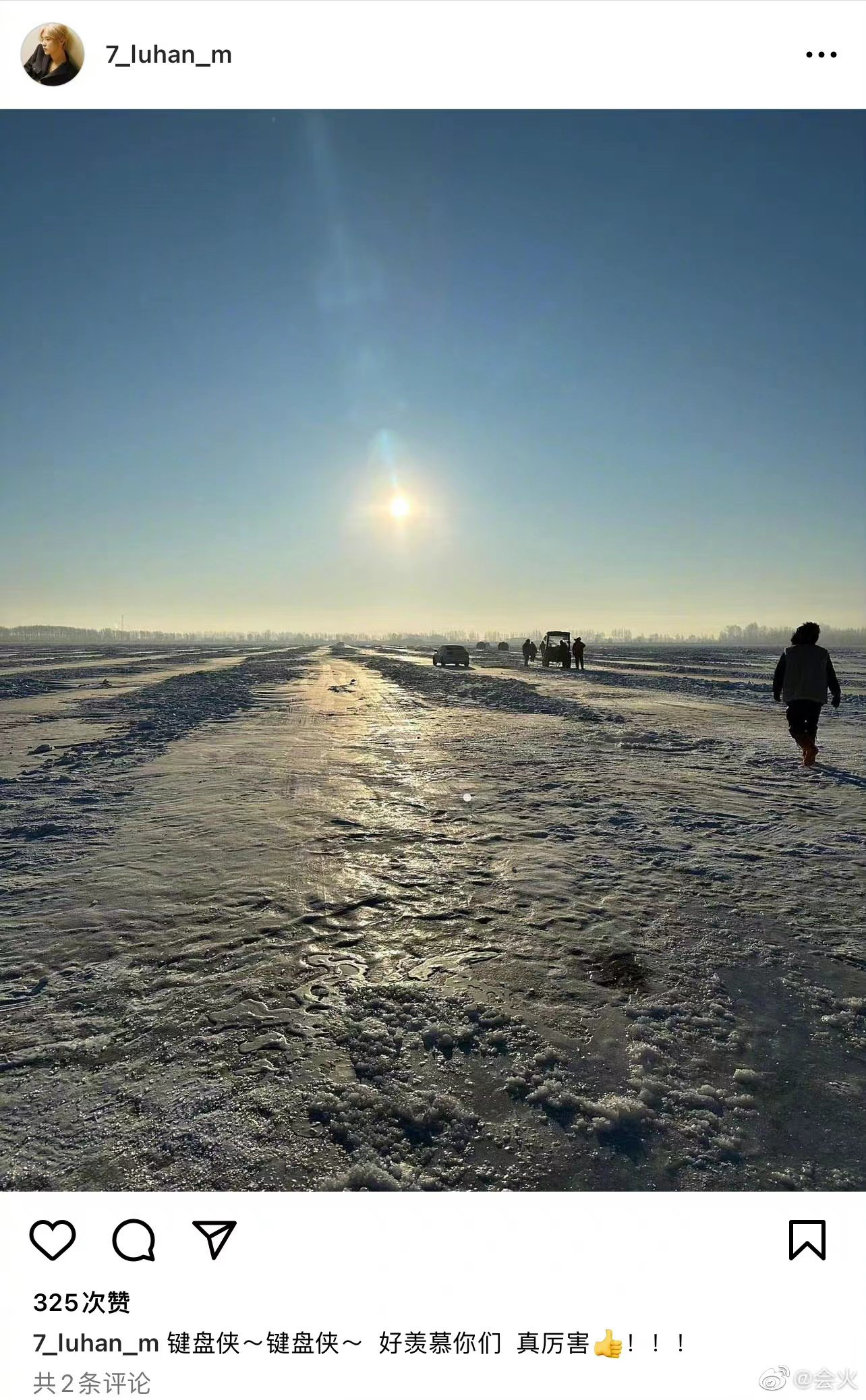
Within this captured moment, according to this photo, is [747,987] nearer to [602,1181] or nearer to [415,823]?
[602,1181]

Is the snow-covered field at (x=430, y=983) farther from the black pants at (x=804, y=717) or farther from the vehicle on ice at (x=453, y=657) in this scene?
the vehicle on ice at (x=453, y=657)

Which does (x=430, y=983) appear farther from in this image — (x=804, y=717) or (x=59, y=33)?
(x=804, y=717)

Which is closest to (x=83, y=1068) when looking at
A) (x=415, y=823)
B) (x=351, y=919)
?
(x=351, y=919)

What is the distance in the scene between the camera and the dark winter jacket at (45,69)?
336 cm

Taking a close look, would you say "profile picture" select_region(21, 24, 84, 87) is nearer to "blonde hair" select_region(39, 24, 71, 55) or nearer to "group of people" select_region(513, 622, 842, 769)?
"blonde hair" select_region(39, 24, 71, 55)

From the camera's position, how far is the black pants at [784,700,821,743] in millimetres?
8594

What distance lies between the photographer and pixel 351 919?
12.8 ft

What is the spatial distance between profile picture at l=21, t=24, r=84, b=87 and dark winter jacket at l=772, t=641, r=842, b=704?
921cm

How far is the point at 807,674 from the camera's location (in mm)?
8586

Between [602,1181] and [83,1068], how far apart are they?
7.17ft

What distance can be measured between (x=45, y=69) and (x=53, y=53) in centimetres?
10
